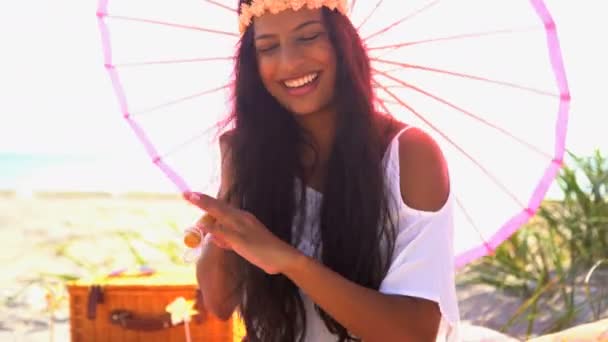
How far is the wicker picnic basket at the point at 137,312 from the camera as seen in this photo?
10.8 ft

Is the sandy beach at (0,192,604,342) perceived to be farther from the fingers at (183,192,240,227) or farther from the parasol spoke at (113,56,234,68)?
the fingers at (183,192,240,227)

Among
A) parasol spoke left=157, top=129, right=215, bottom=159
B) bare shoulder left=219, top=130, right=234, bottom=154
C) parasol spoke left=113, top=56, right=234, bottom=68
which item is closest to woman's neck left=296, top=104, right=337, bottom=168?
bare shoulder left=219, top=130, right=234, bottom=154

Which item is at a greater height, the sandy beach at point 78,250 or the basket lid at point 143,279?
the basket lid at point 143,279

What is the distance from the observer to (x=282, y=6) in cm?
197

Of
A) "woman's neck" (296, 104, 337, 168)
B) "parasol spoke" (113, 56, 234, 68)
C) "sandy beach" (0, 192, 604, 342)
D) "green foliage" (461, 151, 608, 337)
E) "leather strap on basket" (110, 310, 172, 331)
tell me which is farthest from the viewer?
"sandy beach" (0, 192, 604, 342)

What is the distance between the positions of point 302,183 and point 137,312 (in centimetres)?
147

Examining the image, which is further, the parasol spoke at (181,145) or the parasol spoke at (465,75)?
the parasol spoke at (181,145)

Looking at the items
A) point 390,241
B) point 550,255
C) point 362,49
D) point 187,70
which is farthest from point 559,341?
point 550,255

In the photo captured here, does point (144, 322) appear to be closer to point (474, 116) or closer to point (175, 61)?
point (175, 61)

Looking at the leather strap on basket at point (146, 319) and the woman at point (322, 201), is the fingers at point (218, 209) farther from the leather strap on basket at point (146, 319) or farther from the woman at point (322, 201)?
the leather strap on basket at point (146, 319)

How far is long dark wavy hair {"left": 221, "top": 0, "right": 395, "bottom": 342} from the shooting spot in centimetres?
197

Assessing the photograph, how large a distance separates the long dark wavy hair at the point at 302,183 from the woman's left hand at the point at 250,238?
1.25 feet

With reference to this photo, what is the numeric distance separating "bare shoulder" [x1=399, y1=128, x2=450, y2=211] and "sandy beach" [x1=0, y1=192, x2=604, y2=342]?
1.04 metres

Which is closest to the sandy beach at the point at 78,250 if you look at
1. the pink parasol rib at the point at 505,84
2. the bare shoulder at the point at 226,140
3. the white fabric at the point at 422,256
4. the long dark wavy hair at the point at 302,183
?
the pink parasol rib at the point at 505,84
